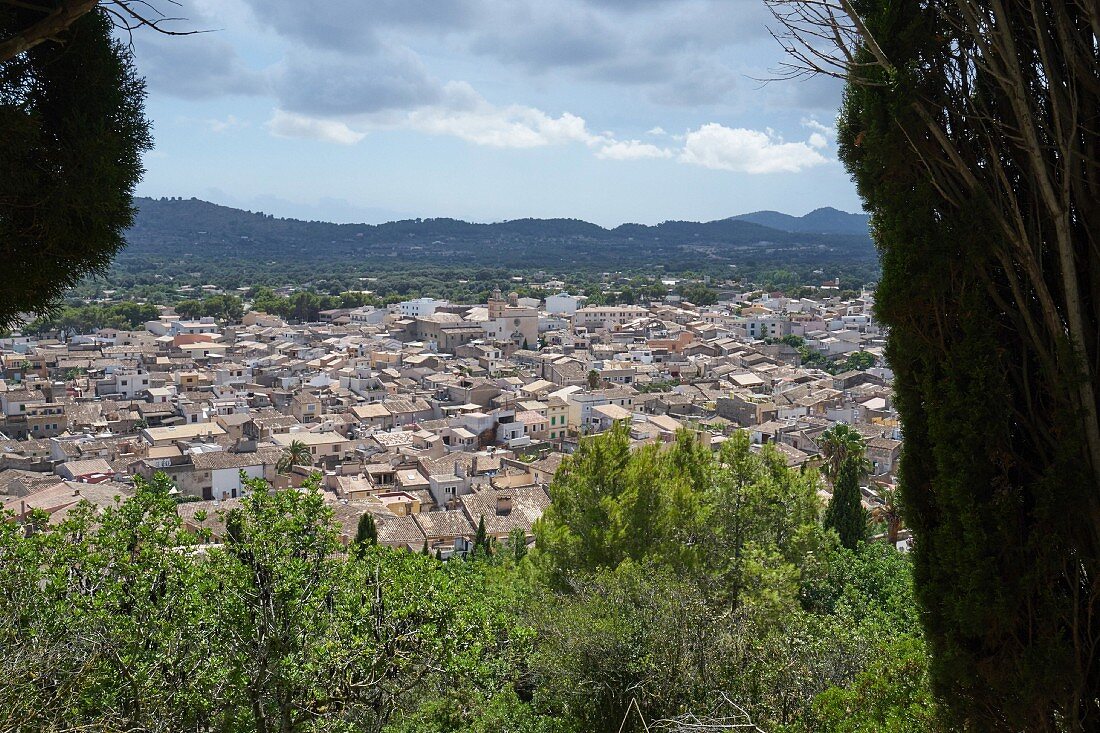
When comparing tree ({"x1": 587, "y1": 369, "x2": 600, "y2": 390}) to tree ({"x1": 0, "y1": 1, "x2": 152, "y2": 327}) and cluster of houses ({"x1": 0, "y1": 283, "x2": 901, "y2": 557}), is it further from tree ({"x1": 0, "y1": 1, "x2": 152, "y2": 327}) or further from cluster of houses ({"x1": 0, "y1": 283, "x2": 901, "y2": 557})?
tree ({"x1": 0, "y1": 1, "x2": 152, "y2": 327})

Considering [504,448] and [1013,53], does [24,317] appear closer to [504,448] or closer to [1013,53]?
[1013,53]

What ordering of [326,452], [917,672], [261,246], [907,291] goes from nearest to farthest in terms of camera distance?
[907,291]
[917,672]
[326,452]
[261,246]

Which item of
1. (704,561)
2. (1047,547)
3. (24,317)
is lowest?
(704,561)

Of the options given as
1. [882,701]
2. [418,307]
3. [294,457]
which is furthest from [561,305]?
[882,701]

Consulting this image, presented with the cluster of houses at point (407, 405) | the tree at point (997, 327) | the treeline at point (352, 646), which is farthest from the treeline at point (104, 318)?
the tree at point (997, 327)

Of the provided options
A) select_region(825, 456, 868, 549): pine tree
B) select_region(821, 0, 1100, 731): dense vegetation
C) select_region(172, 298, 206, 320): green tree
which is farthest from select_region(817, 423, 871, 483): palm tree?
select_region(172, 298, 206, 320): green tree

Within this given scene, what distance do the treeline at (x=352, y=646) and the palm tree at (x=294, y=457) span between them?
19.0 meters

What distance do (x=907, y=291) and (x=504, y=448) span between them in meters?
28.5

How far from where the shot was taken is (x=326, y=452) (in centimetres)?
2761

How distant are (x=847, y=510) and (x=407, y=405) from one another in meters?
24.4

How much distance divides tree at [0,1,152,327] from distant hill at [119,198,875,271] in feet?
394

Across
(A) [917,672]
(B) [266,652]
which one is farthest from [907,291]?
(B) [266,652]

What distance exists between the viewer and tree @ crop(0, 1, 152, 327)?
265 centimetres

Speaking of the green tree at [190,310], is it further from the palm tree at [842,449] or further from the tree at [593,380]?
the palm tree at [842,449]
